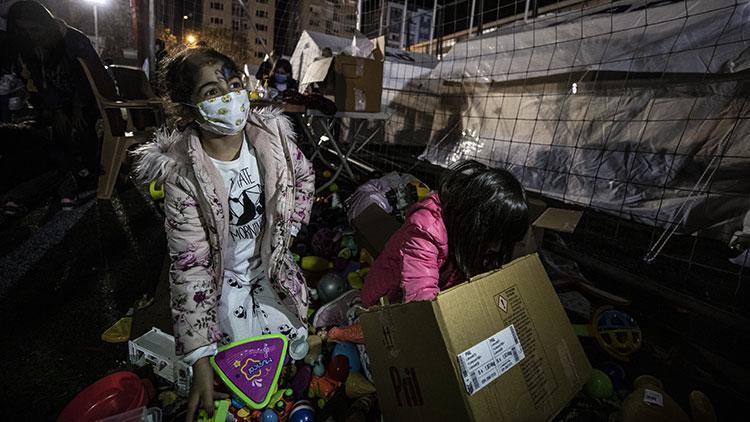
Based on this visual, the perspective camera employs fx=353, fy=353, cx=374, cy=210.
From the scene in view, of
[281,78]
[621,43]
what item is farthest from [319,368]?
[281,78]

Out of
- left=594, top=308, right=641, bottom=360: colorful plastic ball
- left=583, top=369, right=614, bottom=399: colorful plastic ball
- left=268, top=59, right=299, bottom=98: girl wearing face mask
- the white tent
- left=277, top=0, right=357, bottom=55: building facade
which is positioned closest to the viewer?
left=583, top=369, right=614, bottom=399: colorful plastic ball

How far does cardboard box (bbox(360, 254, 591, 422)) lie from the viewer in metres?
0.96

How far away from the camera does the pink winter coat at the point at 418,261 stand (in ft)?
4.61

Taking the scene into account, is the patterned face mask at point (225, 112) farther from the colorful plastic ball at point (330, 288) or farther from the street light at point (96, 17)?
the street light at point (96, 17)

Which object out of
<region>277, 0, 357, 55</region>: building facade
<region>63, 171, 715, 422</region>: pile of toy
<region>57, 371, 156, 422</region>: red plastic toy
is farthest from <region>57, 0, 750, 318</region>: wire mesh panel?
<region>277, 0, 357, 55</region>: building facade

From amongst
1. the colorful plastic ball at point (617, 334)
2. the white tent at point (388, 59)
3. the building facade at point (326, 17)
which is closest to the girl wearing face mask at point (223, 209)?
the colorful plastic ball at point (617, 334)

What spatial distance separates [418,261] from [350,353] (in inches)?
25.3

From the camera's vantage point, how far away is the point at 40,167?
4.46 m

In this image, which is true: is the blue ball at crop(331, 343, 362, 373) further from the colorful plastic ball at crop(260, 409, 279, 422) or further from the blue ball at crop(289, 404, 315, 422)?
the colorful plastic ball at crop(260, 409, 279, 422)

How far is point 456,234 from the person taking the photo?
4.74 feet

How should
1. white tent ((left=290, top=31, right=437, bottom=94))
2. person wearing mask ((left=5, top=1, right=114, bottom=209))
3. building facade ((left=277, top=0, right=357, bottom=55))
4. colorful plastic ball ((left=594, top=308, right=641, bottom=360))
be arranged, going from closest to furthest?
colorful plastic ball ((left=594, top=308, right=641, bottom=360))
person wearing mask ((left=5, top=1, right=114, bottom=209))
white tent ((left=290, top=31, right=437, bottom=94))
building facade ((left=277, top=0, right=357, bottom=55))

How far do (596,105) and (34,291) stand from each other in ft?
16.8

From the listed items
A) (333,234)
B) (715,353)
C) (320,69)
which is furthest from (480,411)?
(320,69)

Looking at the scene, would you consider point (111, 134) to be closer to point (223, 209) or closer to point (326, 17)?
point (223, 209)
